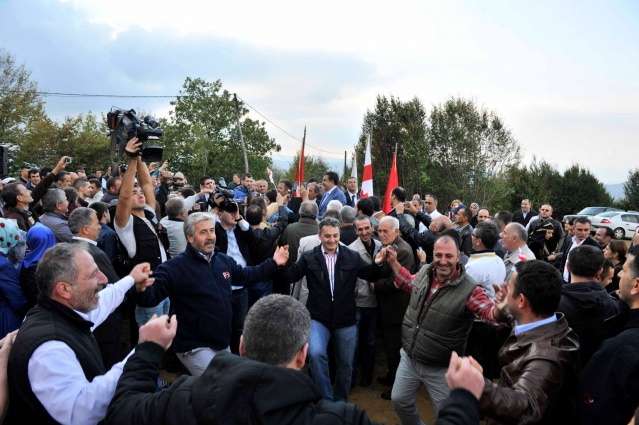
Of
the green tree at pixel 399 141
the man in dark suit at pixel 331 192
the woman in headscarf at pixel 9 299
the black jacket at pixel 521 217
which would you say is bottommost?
the woman in headscarf at pixel 9 299

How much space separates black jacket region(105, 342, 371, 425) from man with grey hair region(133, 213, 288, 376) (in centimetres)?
187

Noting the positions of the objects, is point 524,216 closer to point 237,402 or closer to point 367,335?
point 367,335

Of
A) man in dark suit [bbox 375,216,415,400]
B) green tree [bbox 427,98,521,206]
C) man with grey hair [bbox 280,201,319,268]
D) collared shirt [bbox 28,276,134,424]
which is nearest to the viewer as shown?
collared shirt [bbox 28,276,134,424]

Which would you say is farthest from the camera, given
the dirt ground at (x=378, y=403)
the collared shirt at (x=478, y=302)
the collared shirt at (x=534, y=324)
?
the dirt ground at (x=378, y=403)

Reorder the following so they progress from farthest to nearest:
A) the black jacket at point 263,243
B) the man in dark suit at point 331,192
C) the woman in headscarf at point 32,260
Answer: the man in dark suit at point 331,192 → the black jacket at point 263,243 → the woman in headscarf at point 32,260

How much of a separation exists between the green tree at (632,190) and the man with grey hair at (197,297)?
43.7 metres

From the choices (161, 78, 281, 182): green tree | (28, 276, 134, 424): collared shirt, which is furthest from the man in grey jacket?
(161, 78, 281, 182): green tree

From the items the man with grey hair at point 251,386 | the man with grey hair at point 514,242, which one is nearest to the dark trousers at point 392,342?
the man with grey hair at point 514,242

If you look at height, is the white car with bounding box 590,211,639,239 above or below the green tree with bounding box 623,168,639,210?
below

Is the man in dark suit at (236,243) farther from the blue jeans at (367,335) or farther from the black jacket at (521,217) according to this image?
the black jacket at (521,217)

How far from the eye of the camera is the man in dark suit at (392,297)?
17.3 ft

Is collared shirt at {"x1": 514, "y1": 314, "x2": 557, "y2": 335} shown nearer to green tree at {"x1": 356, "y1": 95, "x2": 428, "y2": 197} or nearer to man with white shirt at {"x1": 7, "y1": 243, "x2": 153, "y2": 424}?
man with white shirt at {"x1": 7, "y1": 243, "x2": 153, "y2": 424}

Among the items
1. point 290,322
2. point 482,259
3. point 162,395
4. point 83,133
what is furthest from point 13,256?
point 83,133

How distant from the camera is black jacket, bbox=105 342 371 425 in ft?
5.47
